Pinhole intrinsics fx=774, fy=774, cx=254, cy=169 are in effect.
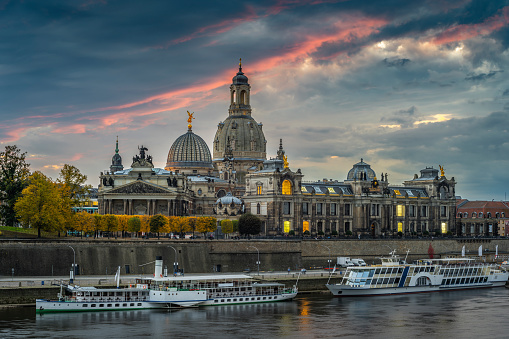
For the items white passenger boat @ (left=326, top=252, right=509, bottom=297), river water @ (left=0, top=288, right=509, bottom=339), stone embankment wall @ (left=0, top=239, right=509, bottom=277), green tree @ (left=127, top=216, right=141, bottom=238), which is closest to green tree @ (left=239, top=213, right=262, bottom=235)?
stone embankment wall @ (left=0, top=239, right=509, bottom=277)

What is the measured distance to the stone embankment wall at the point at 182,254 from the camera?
317 feet

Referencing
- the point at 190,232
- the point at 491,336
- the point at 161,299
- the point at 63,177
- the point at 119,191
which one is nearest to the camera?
the point at 491,336

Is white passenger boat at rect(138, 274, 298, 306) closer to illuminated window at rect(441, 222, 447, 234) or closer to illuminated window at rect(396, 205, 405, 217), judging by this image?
illuminated window at rect(396, 205, 405, 217)

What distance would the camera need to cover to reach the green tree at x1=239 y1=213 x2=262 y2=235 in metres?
135

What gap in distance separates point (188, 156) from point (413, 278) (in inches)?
4090

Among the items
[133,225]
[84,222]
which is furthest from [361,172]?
[84,222]

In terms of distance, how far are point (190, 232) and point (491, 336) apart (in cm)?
8310

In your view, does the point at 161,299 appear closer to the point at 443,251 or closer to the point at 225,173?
the point at 443,251

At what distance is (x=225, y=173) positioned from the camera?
195625 millimetres

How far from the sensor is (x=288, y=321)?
7519cm

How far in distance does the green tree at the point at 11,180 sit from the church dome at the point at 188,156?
8381cm

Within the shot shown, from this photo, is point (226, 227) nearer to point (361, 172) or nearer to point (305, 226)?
point (305, 226)

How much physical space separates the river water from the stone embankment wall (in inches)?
704

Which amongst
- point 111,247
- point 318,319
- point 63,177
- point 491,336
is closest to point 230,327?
point 318,319
